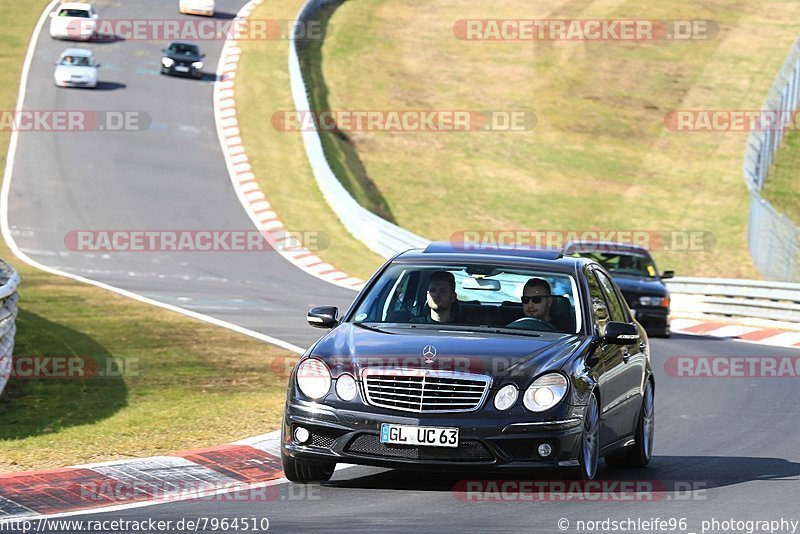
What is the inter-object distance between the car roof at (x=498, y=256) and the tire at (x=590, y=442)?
130cm

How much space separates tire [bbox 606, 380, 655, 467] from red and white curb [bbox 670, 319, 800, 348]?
13113 millimetres

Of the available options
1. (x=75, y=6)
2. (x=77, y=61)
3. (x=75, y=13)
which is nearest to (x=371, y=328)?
(x=77, y=61)

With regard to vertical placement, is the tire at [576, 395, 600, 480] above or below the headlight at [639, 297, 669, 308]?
above

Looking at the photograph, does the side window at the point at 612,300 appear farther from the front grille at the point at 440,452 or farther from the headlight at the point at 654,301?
the headlight at the point at 654,301

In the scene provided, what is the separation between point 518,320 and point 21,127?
114 ft

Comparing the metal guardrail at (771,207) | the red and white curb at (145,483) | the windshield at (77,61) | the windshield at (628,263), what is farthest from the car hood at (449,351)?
the windshield at (77,61)

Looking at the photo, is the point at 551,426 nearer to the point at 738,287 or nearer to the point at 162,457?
the point at 162,457

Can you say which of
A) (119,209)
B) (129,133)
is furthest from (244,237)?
(129,133)

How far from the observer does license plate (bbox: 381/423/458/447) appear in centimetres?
887

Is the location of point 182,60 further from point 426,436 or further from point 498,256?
point 426,436

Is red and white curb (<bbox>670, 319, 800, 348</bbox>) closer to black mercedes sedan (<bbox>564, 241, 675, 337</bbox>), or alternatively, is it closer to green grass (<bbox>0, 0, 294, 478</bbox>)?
black mercedes sedan (<bbox>564, 241, 675, 337</bbox>)

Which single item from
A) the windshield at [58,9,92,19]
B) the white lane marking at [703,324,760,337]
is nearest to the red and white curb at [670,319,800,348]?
the white lane marking at [703,324,760,337]

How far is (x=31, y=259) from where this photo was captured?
30.0 metres

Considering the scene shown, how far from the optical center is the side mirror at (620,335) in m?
9.88
